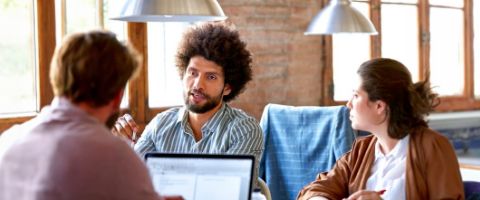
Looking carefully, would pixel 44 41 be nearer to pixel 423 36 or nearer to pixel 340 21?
pixel 340 21

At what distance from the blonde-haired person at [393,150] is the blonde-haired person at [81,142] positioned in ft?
3.03

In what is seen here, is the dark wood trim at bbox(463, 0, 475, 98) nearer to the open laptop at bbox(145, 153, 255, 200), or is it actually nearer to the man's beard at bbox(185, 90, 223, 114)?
the man's beard at bbox(185, 90, 223, 114)

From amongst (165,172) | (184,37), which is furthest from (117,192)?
(184,37)

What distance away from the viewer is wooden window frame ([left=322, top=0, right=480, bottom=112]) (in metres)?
4.73

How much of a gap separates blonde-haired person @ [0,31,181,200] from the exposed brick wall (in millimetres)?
2825

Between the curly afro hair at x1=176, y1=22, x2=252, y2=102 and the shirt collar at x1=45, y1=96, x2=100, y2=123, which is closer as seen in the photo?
the shirt collar at x1=45, y1=96, x2=100, y2=123

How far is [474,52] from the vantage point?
5.82 metres

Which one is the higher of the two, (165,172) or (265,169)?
(165,172)

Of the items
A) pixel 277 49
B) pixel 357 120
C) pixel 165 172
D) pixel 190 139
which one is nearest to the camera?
pixel 165 172

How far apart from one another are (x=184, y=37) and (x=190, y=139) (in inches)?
15.2

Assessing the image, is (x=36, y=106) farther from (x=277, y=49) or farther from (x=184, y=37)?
(x=277, y=49)

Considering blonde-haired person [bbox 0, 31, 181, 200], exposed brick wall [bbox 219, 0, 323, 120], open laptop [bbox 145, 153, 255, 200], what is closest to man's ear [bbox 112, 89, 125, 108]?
blonde-haired person [bbox 0, 31, 181, 200]

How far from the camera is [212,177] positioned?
1.76 metres

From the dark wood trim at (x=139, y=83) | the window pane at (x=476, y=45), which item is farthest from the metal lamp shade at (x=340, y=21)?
the window pane at (x=476, y=45)
